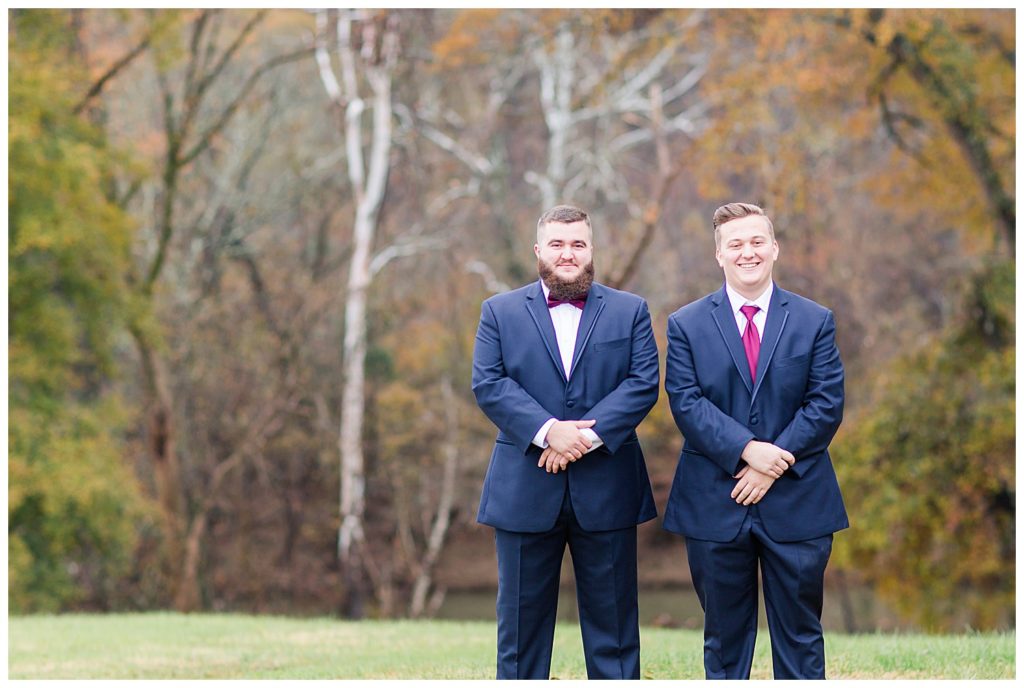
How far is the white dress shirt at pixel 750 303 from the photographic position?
479cm

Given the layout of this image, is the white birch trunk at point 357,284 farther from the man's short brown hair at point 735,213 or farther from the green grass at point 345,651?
the man's short brown hair at point 735,213

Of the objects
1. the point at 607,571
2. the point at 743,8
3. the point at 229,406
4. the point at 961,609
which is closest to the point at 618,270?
the point at 743,8

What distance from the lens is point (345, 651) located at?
825cm

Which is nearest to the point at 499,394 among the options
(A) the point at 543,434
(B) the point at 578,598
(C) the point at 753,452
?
(A) the point at 543,434

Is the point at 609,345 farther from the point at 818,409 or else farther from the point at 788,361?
the point at 818,409

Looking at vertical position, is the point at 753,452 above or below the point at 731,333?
below

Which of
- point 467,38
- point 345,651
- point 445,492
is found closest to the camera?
point 345,651

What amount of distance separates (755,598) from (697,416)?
2.63ft

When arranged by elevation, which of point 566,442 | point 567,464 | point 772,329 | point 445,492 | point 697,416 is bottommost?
point 445,492

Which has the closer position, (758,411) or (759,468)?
(759,468)

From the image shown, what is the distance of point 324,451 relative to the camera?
2278 cm

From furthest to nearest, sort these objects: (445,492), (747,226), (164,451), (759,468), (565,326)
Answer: (445,492)
(164,451)
(565,326)
(747,226)
(759,468)

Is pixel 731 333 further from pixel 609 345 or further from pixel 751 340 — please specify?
pixel 609 345

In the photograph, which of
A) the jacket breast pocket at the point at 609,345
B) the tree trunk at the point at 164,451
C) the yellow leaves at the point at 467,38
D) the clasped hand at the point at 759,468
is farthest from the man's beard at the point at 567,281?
the tree trunk at the point at 164,451
